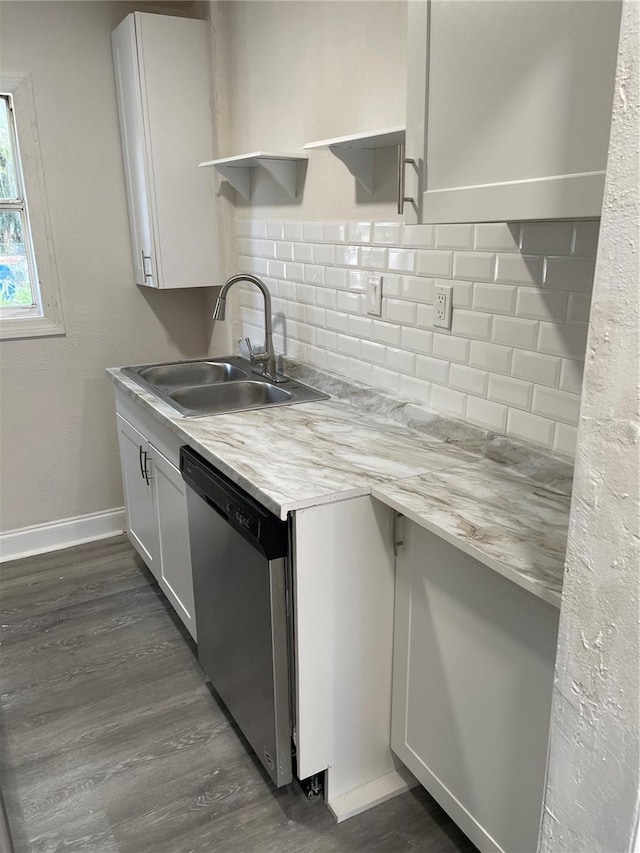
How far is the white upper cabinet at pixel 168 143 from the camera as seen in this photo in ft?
9.18

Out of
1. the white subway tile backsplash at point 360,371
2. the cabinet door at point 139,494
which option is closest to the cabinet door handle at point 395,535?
the white subway tile backsplash at point 360,371

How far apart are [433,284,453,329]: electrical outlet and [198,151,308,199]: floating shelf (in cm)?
90

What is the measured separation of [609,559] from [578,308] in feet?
2.60

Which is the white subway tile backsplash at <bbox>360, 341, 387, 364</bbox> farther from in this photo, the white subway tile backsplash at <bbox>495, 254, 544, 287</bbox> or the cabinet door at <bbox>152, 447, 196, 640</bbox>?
the cabinet door at <bbox>152, 447, 196, 640</bbox>

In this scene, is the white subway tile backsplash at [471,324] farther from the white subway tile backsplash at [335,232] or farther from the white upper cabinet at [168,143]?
→ the white upper cabinet at [168,143]

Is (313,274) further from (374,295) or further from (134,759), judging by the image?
(134,759)

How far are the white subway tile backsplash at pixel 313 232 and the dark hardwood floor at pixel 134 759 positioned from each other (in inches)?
61.5

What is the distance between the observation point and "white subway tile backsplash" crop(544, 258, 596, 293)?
1447 mm

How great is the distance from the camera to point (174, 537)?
235cm

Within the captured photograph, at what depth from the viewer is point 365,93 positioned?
2076 mm

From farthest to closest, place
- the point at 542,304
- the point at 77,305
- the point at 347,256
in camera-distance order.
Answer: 1. the point at 77,305
2. the point at 347,256
3. the point at 542,304

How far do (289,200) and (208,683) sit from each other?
1797mm

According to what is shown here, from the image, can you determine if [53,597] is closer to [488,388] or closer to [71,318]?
[71,318]

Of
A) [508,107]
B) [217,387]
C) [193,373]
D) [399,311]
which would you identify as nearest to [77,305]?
[193,373]
